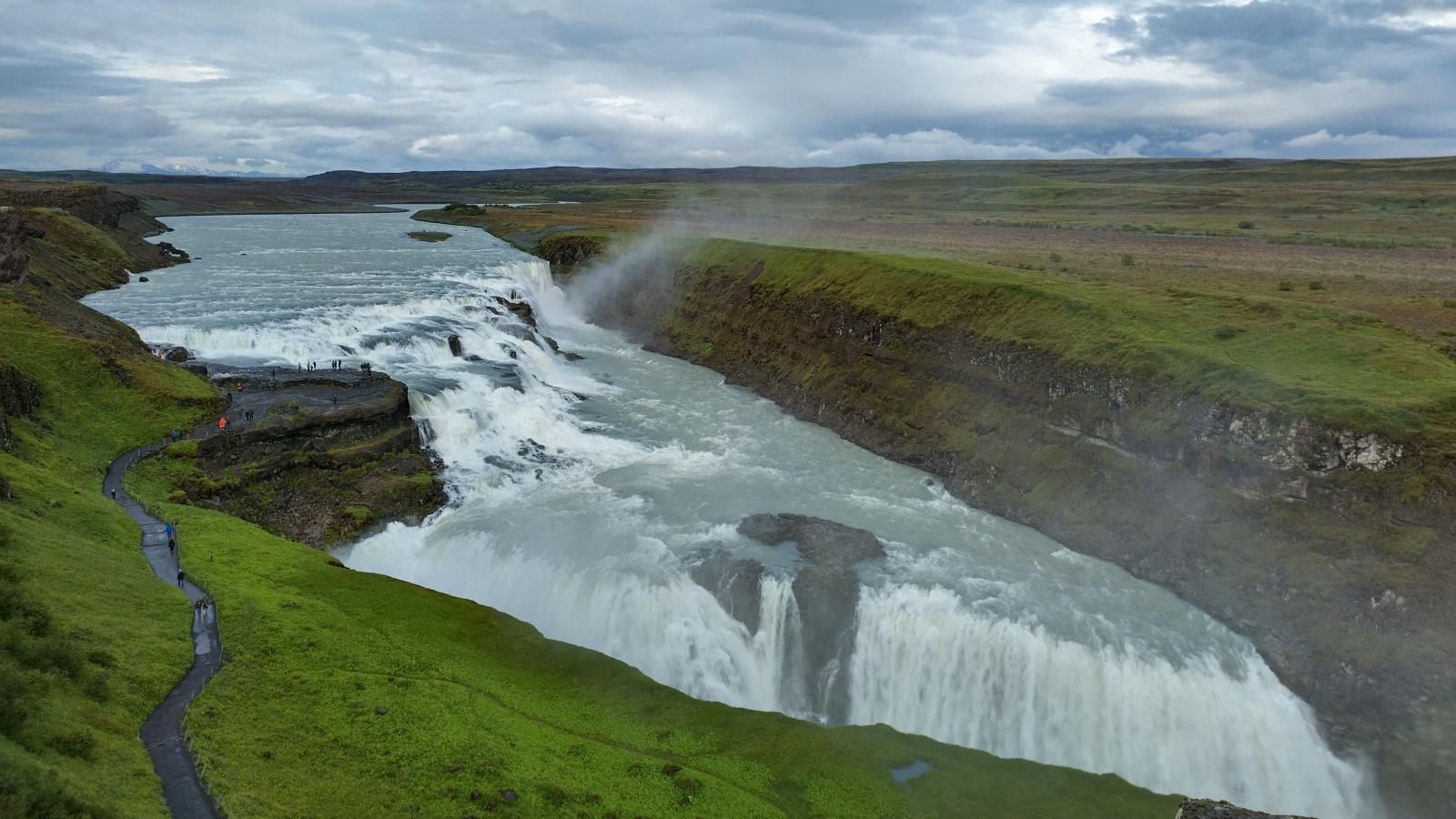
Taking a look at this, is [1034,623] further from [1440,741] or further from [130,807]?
[130,807]

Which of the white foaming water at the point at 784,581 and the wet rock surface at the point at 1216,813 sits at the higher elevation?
the wet rock surface at the point at 1216,813

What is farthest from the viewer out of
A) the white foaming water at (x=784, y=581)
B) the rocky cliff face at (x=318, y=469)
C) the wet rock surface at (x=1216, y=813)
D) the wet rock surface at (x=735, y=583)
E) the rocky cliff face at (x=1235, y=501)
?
the rocky cliff face at (x=318, y=469)

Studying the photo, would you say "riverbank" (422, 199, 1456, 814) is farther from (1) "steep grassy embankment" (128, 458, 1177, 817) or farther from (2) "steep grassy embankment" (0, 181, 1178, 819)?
(2) "steep grassy embankment" (0, 181, 1178, 819)

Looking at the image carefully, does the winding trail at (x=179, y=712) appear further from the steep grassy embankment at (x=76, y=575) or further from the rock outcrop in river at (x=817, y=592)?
the rock outcrop in river at (x=817, y=592)

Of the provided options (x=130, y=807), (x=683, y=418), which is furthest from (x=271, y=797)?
(x=683, y=418)

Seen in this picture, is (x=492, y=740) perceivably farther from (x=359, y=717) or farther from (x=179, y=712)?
(x=179, y=712)

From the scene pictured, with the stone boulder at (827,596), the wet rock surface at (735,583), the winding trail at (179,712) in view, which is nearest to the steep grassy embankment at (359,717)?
the winding trail at (179,712)

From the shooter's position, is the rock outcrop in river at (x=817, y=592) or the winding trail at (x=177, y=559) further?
the rock outcrop in river at (x=817, y=592)

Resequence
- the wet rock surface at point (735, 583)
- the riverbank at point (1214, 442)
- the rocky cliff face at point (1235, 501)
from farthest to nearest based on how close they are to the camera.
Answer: the wet rock surface at point (735, 583) → the riverbank at point (1214, 442) → the rocky cliff face at point (1235, 501)
